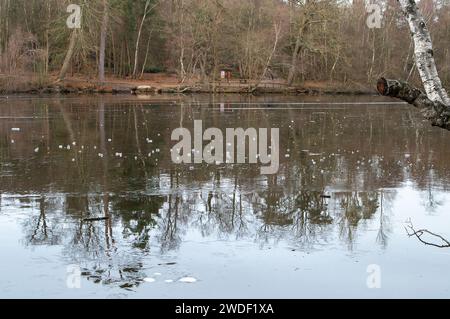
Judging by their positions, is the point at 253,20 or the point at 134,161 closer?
the point at 134,161

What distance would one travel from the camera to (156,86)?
52.1 meters

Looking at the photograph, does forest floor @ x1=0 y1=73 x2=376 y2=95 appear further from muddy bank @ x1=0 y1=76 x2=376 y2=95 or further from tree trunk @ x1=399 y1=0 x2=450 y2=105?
tree trunk @ x1=399 y1=0 x2=450 y2=105

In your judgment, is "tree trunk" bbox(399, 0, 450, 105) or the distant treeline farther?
the distant treeline

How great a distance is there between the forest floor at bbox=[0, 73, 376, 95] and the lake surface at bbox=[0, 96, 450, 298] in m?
28.5

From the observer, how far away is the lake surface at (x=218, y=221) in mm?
6785

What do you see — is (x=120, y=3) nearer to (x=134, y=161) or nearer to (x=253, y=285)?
(x=134, y=161)

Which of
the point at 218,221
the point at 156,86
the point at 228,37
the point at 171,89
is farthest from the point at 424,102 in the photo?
the point at 228,37

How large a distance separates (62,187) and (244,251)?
5.05 metres

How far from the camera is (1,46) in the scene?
4856 centimetres

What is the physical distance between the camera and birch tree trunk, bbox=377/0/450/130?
429 cm

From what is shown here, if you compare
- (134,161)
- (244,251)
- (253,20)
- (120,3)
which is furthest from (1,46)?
(244,251)

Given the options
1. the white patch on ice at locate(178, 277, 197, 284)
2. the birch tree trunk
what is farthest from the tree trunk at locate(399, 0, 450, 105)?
the white patch on ice at locate(178, 277, 197, 284)

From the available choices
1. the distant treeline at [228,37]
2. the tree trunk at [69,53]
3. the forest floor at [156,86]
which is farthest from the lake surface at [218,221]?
the distant treeline at [228,37]

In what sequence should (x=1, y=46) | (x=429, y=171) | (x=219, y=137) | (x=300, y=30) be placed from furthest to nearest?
(x=300, y=30)
(x=1, y=46)
(x=219, y=137)
(x=429, y=171)
